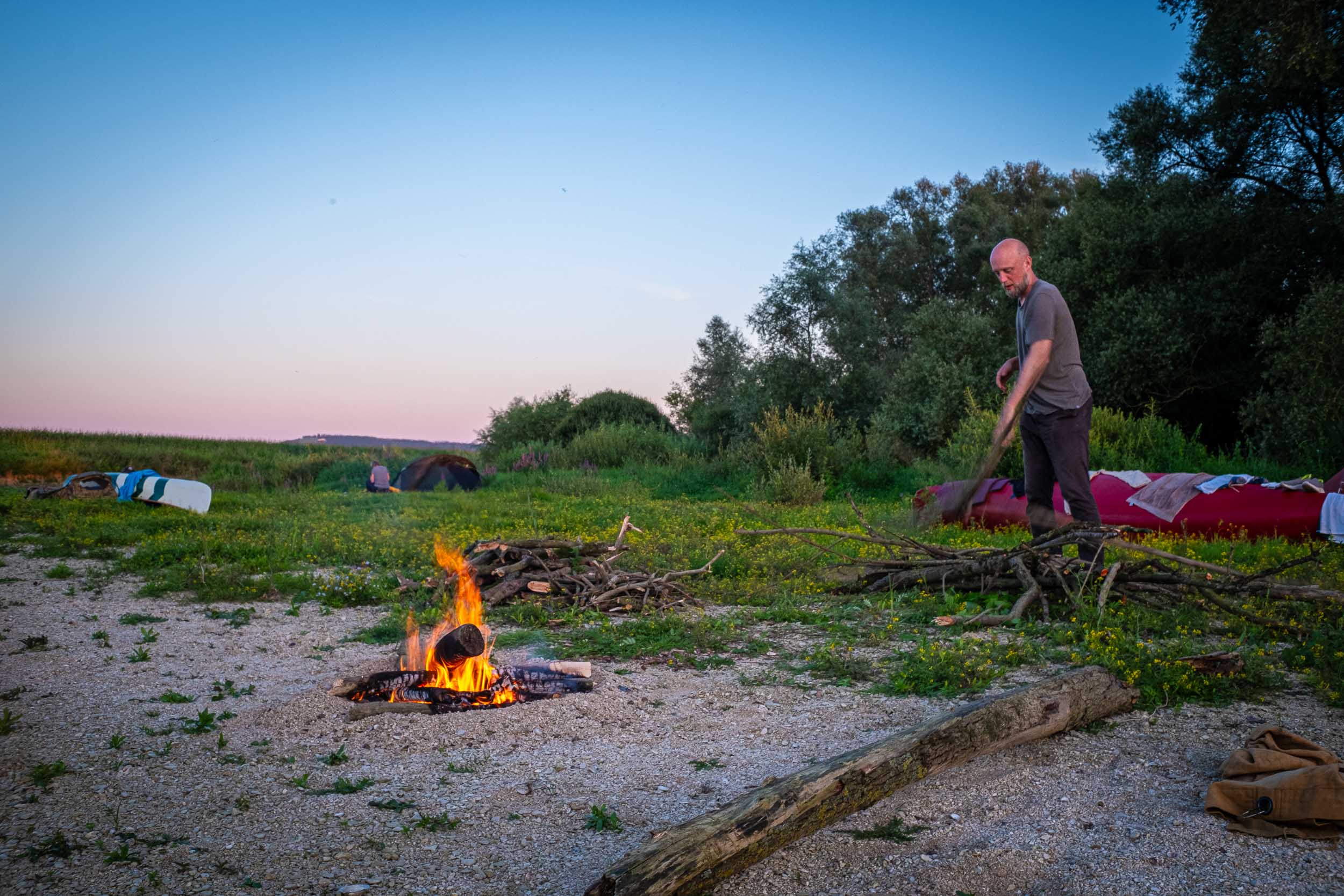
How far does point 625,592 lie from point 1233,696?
3841mm

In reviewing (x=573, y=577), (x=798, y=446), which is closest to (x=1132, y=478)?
(x=798, y=446)

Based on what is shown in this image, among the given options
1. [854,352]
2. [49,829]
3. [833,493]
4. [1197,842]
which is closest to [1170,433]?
[833,493]

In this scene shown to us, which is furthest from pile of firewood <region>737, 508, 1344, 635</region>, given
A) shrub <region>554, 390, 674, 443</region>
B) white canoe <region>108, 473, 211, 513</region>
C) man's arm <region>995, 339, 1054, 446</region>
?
shrub <region>554, 390, 674, 443</region>

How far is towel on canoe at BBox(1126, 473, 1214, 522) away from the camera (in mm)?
9250

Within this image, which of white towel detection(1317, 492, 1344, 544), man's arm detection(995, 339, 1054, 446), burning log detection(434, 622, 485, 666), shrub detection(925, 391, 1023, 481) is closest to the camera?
burning log detection(434, 622, 485, 666)

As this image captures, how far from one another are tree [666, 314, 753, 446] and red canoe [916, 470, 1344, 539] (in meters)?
12.3

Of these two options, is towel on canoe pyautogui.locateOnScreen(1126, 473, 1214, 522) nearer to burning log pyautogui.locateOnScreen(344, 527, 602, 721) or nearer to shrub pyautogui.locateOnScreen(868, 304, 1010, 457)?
shrub pyautogui.locateOnScreen(868, 304, 1010, 457)

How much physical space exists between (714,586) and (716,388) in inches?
1208

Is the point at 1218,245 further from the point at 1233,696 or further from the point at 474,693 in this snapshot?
the point at 474,693

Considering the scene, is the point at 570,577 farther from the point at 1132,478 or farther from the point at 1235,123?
the point at 1235,123

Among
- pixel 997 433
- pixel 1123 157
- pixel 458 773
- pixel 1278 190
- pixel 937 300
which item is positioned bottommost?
pixel 458 773

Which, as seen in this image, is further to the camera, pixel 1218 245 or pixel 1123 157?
pixel 1123 157

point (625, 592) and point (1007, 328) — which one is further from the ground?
point (1007, 328)

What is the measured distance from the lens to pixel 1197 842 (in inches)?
102
